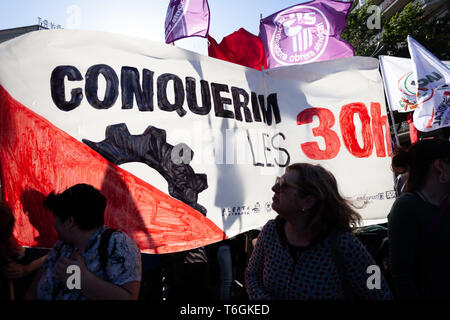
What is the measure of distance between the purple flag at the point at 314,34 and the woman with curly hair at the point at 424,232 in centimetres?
230

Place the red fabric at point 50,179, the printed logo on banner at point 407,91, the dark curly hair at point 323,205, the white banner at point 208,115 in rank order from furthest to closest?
1. the printed logo on banner at point 407,91
2. the white banner at point 208,115
3. the red fabric at point 50,179
4. the dark curly hair at point 323,205

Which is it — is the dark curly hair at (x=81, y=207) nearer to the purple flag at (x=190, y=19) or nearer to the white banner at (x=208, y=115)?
the white banner at (x=208, y=115)

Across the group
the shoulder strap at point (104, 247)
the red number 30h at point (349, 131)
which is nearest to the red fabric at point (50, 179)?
the shoulder strap at point (104, 247)

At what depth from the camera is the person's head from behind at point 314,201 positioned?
4.54 ft

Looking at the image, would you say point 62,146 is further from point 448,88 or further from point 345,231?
point 448,88

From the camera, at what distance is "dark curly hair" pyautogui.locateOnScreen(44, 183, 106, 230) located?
145cm

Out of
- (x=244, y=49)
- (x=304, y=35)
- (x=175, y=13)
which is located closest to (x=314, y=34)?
(x=304, y=35)

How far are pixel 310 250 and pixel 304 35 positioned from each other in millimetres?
3000

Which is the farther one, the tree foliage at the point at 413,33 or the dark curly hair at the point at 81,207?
the tree foliage at the point at 413,33

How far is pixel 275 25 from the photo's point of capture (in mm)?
3721

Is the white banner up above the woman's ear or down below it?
above

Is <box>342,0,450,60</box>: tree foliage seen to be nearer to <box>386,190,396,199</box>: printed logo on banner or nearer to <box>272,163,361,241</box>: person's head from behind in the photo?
<box>386,190,396,199</box>: printed logo on banner

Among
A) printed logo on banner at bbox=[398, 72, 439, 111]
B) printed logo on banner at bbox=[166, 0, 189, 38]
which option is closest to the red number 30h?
printed logo on banner at bbox=[398, 72, 439, 111]
